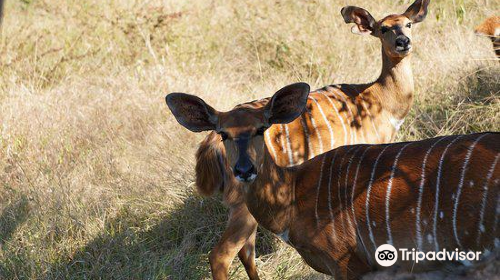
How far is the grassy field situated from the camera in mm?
4754

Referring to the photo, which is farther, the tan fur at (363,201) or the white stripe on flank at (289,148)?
the white stripe on flank at (289,148)

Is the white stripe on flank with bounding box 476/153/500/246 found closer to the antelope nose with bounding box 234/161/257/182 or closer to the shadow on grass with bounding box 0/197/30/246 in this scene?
the antelope nose with bounding box 234/161/257/182

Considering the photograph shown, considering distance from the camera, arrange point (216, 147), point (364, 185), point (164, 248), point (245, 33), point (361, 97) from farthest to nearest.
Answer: point (245, 33) → point (361, 97) → point (164, 248) → point (216, 147) → point (364, 185)

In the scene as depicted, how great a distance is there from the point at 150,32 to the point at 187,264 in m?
3.90

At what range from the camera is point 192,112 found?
3947 millimetres

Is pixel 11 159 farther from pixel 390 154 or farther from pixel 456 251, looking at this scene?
pixel 456 251

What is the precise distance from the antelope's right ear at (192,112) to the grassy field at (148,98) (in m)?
0.92

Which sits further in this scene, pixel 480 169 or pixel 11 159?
pixel 11 159

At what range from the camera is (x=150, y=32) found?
805cm

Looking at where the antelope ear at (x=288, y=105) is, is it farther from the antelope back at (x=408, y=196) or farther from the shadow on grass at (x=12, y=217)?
the shadow on grass at (x=12, y=217)

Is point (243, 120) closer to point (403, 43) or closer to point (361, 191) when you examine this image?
point (361, 191)

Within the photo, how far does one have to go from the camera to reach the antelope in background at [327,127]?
4.24m

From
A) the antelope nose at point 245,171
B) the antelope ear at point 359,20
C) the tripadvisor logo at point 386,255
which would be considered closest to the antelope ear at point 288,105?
the antelope nose at point 245,171

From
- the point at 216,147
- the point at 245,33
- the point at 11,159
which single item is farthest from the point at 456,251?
the point at 245,33
